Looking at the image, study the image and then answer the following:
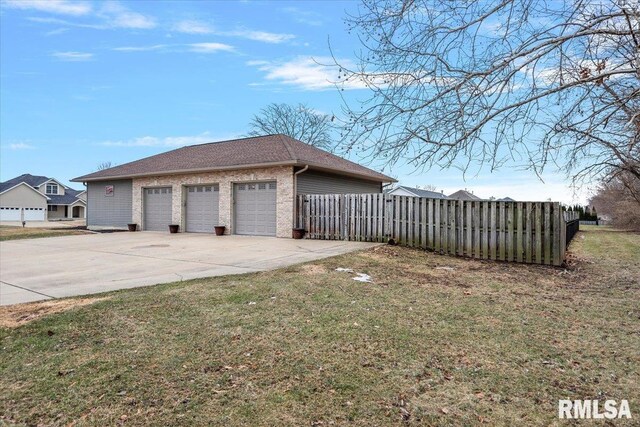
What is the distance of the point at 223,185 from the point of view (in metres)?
16.4

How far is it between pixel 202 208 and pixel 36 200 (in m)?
41.1

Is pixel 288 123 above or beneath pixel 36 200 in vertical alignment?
above

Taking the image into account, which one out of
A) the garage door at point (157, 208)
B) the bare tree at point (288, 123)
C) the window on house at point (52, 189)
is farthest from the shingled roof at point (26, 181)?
the garage door at point (157, 208)

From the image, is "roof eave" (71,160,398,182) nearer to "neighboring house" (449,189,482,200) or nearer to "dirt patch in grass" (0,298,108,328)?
"dirt patch in grass" (0,298,108,328)

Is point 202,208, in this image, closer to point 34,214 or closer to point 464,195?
point 34,214

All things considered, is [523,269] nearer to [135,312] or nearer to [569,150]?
[569,150]

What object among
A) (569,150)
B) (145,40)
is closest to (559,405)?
(569,150)

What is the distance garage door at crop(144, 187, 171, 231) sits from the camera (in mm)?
18875

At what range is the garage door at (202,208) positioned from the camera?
1706 centimetres

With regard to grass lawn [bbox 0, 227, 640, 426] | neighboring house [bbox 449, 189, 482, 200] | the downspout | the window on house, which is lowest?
grass lawn [bbox 0, 227, 640, 426]

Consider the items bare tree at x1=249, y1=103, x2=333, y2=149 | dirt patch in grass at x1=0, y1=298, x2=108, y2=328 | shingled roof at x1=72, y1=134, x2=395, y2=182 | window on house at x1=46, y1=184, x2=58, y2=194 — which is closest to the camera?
dirt patch in grass at x1=0, y1=298, x2=108, y2=328

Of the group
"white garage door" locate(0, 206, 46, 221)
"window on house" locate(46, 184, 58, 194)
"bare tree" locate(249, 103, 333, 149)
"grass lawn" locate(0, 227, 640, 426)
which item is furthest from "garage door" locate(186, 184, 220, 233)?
"window on house" locate(46, 184, 58, 194)

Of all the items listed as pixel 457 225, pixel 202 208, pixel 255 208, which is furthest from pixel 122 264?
pixel 202 208

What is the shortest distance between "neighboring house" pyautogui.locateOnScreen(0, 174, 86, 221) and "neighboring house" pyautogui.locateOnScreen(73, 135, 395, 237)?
27815 mm
